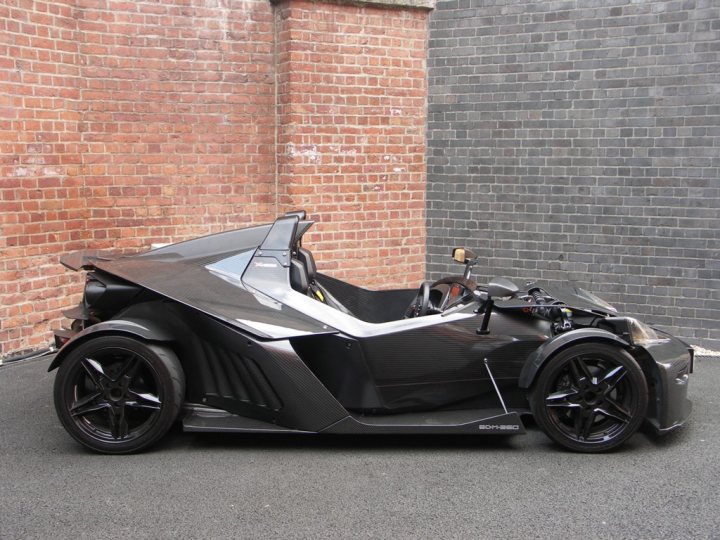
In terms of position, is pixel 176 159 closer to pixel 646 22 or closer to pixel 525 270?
pixel 525 270

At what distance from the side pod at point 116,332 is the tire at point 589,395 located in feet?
7.32

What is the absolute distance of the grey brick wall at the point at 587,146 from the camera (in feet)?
22.1

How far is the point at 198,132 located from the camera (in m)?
7.12

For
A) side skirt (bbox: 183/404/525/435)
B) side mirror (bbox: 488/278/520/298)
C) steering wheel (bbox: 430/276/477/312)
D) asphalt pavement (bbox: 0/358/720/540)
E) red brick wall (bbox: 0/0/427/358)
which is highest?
red brick wall (bbox: 0/0/427/358)

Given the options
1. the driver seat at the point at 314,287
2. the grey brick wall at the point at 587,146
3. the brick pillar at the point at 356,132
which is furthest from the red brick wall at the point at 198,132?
the driver seat at the point at 314,287

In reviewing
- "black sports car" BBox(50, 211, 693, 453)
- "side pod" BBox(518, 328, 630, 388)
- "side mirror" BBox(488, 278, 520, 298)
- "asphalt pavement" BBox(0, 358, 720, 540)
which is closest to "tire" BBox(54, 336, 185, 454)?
"black sports car" BBox(50, 211, 693, 453)

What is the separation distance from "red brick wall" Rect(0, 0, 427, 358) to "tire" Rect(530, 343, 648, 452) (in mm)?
3911

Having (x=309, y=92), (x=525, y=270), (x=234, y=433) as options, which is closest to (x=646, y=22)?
(x=525, y=270)

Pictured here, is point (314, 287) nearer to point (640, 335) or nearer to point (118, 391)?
point (118, 391)

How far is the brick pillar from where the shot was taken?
732 cm

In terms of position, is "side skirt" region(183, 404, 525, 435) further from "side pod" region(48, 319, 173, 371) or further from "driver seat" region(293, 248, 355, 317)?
"driver seat" region(293, 248, 355, 317)

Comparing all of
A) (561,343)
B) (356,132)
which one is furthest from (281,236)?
(356,132)

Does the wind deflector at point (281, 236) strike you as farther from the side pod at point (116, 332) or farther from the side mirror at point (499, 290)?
the side mirror at point (499, 290)

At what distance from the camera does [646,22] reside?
6.81 m
